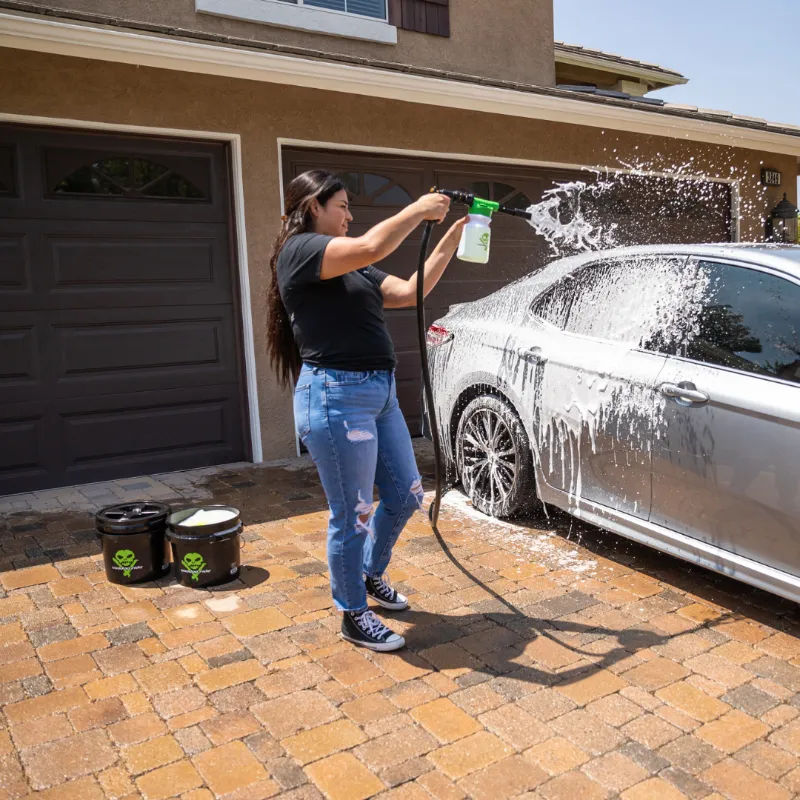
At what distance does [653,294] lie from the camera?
4.03m

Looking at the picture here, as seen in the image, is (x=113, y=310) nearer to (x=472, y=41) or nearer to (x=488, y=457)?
(x=488, y=457)

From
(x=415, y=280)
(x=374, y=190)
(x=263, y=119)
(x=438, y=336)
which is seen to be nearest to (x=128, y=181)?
(x=263, y=119)

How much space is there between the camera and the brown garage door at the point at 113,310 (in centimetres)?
588

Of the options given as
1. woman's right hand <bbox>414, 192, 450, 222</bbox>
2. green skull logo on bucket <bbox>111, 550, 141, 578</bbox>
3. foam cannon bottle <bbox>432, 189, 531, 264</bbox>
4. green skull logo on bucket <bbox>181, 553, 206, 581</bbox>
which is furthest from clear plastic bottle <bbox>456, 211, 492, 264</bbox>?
green skull logo on bucket <bbox>111, 550, 141, 578</bbox>

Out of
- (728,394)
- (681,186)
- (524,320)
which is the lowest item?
(728,394)

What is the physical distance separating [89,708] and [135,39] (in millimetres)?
4295

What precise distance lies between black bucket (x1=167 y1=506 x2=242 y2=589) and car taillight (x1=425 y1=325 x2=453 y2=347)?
189 cm

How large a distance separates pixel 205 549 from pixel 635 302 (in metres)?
2.46

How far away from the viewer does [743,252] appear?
3.73m

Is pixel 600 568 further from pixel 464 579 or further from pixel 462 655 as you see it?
pixel 462 655

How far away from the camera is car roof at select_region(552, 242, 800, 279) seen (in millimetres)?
3529

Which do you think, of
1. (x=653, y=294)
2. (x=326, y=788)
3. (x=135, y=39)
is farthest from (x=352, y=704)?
(x=135, y=39)

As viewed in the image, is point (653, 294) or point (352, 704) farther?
point (653, 294)

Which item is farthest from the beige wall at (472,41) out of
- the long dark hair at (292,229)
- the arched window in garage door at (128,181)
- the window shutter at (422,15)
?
the long dark hair at (292,229)
